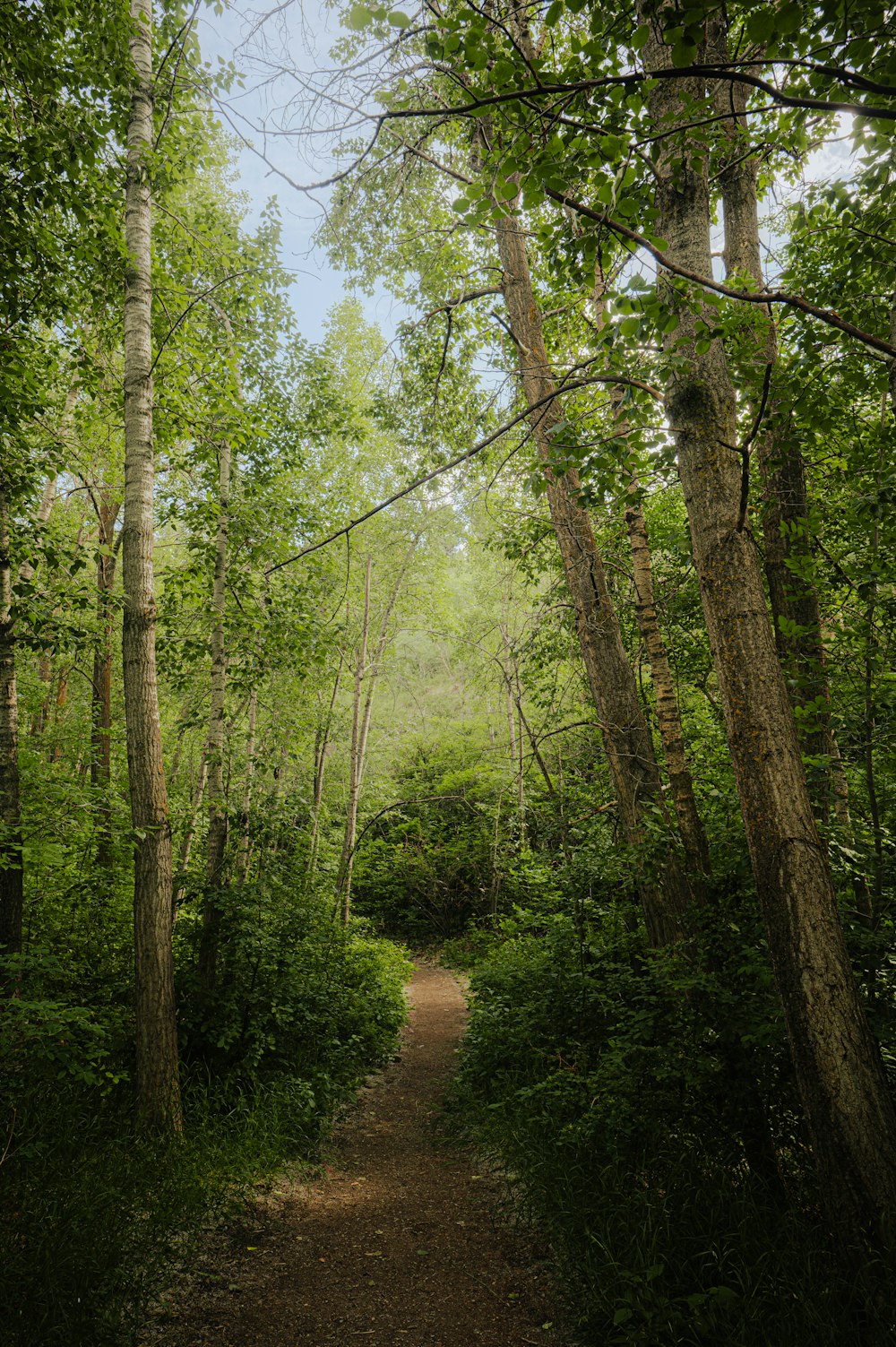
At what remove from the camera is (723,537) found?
9.14ft

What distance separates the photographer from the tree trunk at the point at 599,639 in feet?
16.2

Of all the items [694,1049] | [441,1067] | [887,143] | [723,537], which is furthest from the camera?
[441,1067]

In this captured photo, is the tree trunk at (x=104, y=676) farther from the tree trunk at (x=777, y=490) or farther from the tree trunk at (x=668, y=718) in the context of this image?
the tree trunk at (x=777, y=490)

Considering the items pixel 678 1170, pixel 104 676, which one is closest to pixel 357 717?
pixel 104 676

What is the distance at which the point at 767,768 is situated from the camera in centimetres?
262

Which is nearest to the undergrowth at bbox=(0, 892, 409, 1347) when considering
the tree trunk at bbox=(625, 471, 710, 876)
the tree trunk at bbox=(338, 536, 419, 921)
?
the tree trunk at bbox=(338, 536, 419, 921)

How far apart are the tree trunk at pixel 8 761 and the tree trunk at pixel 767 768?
503 cm

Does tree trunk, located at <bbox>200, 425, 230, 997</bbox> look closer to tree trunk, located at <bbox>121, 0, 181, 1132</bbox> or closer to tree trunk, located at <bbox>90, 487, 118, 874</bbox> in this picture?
tree trunk, located at <bbox>121, 0, 181, 1132</bbox>

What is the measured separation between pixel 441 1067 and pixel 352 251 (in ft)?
26.7

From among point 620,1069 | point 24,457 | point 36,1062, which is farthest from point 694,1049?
point 24,457

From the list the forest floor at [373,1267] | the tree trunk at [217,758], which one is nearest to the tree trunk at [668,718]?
the forest floor at [373,1267]

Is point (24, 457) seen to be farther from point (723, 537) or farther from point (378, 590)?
point (378, 590)

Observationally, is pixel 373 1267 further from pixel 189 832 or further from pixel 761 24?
pixel 761 24

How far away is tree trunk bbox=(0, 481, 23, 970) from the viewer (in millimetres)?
4828
